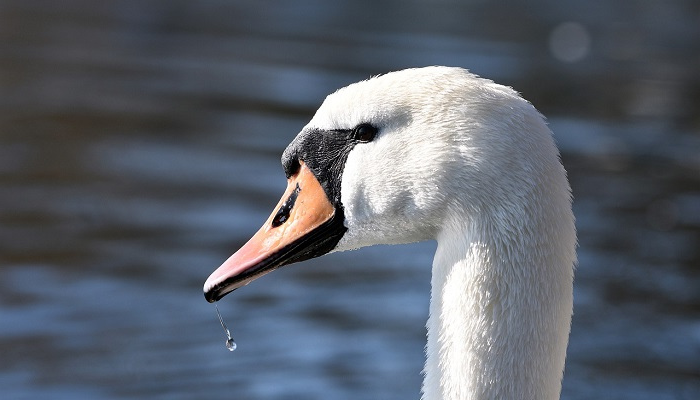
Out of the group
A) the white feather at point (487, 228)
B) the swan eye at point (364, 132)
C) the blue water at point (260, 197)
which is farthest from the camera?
the blue water at point (260, 197)

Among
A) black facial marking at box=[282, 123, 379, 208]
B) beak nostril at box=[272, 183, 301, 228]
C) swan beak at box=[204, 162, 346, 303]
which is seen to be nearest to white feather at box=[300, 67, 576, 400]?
black facial marking at box=[282, 123, 379, 208]

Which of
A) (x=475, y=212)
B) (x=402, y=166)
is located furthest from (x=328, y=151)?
(x=475, y=212)

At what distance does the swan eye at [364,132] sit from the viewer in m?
3.19

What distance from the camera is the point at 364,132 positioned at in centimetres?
320

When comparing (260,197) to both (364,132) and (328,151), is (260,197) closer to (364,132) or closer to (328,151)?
(328,151)

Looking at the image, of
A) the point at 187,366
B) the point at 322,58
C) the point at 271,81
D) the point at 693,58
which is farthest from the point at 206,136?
the point at 693,58

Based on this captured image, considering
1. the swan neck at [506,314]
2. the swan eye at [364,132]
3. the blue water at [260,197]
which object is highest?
the blue water at [260,197]

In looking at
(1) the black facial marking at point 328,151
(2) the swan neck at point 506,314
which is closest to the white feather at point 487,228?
(2) the swan neck at point 506,314

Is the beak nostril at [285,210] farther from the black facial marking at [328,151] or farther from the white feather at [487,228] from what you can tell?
the white feather at [487,228]

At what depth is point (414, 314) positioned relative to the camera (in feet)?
22.0

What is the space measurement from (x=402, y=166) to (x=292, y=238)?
17.2 inches

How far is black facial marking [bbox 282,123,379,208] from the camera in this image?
321 cm

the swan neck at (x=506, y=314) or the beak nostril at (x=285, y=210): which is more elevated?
the beak nostril at (x=285, y=210)

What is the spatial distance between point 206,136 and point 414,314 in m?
3.88
